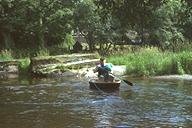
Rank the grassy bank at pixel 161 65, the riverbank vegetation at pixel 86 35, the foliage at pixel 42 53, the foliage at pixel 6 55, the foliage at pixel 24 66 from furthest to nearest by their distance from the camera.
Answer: the foliage at pixel 42 53, the foliage at pixel 6 55, the foliage at pixel 24 66, the riverbank vegetation at pixel 86 35, the grassy bank at pixel 161 65

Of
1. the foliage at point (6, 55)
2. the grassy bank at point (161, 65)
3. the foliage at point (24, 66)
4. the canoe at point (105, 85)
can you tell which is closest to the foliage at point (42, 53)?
the foliage at point (6, 55)

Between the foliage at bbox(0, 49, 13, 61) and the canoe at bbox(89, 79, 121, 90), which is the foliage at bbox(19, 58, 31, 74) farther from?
the canoe at bbox(89, 79, 121, 90)

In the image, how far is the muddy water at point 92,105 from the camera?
677 inches

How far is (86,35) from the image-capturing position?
152 ft

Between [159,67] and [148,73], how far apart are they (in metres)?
1.16

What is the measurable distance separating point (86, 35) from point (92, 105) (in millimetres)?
25781

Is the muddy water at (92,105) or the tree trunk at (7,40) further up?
the tree trunk at (7,40)

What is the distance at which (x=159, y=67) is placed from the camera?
33.6m

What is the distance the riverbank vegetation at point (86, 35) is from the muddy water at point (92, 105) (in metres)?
4.09

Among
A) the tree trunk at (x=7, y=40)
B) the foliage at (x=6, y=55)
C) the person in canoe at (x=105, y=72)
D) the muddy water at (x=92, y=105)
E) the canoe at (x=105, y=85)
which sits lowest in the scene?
the muddy water at (x=92, y=105)

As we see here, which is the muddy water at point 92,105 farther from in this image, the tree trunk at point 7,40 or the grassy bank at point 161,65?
the tree trunk at point 7,40

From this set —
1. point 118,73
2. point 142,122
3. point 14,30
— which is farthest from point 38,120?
point 14,30

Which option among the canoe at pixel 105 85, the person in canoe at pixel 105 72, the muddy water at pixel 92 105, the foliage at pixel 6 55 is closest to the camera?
the muddy water at pixel 92 105

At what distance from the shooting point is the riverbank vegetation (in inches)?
1335
